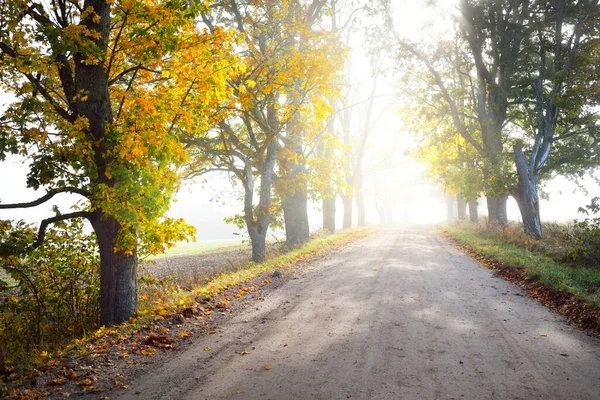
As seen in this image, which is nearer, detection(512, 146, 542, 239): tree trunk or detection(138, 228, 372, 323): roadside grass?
detection(138, 228, 372, 323): roadside grass

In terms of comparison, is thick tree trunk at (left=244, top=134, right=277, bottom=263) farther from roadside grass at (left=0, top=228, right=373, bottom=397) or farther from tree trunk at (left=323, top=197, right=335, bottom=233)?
tree trunk at (left=323, top=197, right=335, bottom=233)

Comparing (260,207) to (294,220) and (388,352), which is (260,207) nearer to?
(294,220)

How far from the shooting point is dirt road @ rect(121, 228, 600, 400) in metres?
4.22

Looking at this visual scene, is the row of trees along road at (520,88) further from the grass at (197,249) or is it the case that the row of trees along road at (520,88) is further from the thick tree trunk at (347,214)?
the grass at (197,249)

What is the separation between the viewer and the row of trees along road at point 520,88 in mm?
14266

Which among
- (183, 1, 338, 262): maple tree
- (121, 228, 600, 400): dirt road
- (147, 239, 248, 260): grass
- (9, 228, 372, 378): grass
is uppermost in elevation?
(183, 1, 338, 262): maple tree

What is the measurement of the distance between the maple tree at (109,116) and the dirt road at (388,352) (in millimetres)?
2488

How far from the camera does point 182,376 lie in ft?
15.4

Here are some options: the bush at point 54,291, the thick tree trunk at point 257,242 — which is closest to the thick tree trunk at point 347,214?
the thick tree trunk at point 257,242

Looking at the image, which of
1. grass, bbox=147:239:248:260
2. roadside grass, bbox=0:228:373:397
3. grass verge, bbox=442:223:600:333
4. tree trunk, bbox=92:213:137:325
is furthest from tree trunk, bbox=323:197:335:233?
tree trunk, bbox=92:213:137:325

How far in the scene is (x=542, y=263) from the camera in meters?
9.98

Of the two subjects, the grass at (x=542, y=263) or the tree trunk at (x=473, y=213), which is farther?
the tree trunk at (x=473, y=213)

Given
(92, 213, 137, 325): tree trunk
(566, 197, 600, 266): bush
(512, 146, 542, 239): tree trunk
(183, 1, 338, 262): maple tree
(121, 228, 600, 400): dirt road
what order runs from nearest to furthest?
(121, 228, 600, 400): dirt road → (92, 213, 137, 325): tree trunk → (566, 197, 600, 266): bush → (183, 1, 338, 262): maple tree → (512, 146, 542, 239): tree trunk

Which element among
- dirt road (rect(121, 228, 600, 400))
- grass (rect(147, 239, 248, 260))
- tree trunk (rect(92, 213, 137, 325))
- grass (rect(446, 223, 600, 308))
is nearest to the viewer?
dirt road (rect(121, 228, 600, 400))
